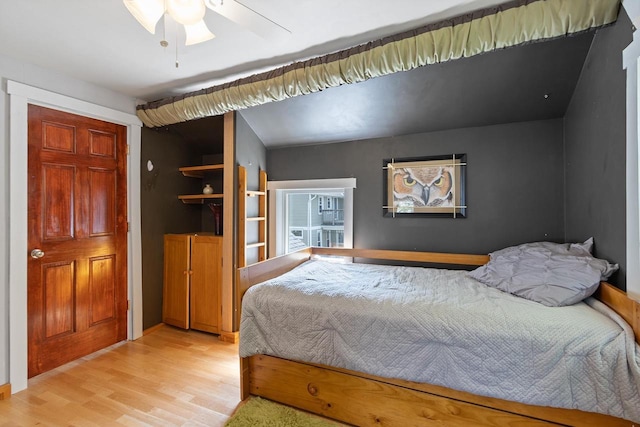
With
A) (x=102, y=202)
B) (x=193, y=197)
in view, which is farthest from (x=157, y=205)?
(x=102, y=202)

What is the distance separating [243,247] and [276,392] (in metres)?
1.30

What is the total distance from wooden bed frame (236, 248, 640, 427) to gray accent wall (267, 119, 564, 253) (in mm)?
948

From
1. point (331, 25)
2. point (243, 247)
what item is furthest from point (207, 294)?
point (331, 25)

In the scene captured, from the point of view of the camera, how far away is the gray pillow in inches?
56.6

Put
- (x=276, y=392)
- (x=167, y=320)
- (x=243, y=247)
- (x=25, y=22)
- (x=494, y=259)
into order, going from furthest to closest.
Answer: (x=167, y=320)
(x=243, y=247)
(x=494, y=259)
(x=276, y=392)
(x=25, y=22)

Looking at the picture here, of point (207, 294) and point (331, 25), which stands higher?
point (331, 25)

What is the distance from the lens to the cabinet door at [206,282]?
109 inches

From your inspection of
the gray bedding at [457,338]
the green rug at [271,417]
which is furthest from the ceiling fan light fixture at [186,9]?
the green rug at [271,417]

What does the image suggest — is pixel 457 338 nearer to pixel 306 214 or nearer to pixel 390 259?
pixel 390 259

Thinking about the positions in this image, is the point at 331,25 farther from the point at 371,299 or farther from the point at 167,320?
the point at 167,320

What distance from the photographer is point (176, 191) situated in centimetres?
320

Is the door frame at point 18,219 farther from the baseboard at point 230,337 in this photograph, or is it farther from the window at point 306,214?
the window at point 306,214

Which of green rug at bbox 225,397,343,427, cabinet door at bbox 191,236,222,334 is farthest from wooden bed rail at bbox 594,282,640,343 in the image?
cabinet door at bbox 191,236,222,334

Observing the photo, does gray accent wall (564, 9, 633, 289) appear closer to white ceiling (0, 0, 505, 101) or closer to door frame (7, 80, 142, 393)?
white ceiling (0, 0, 505, 101)
